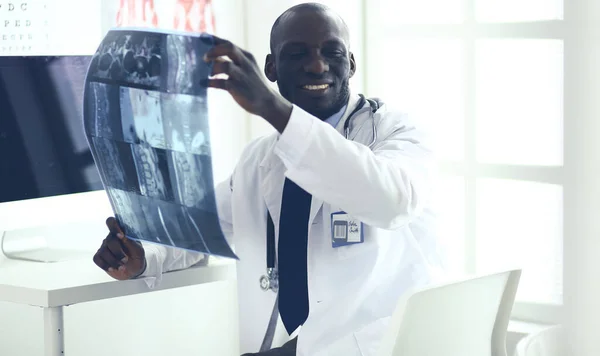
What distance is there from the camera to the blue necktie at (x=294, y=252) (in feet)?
5.38

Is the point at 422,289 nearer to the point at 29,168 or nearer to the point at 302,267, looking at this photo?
the point at 302,267

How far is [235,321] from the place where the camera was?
2.62 m

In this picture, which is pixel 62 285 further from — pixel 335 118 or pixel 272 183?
pixel 335 118

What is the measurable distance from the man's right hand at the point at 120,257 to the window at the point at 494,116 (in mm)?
879

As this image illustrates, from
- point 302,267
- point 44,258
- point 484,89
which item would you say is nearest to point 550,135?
point 484,89

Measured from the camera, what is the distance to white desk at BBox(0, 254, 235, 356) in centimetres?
162

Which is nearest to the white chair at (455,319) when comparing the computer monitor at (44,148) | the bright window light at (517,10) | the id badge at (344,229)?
the id badge at (344,229)

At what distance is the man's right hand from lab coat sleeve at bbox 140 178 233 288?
23 mm

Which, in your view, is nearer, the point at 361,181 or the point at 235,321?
the point at 361,181

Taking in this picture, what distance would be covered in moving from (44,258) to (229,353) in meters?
0.82

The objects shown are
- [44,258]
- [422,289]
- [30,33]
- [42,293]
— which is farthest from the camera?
[30,33]

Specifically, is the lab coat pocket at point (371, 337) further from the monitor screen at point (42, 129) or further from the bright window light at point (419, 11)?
the bright window light at point (419, 11)

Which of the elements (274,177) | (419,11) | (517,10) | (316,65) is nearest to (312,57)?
(316,65)

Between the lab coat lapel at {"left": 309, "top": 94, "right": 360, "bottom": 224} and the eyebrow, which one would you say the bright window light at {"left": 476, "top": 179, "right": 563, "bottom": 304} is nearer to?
the lab coat lapel at {"left": 309, "top": 94, "right": 360, "bottom": 224}
